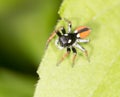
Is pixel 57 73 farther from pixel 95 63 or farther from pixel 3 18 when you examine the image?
pixel 3 18

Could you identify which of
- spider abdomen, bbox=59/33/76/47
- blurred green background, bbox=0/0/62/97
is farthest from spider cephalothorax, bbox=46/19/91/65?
blurred green background, bbox=0/0/62/97

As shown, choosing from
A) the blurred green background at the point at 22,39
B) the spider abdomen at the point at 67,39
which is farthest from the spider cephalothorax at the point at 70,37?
the blurred green background at the point at 22,39

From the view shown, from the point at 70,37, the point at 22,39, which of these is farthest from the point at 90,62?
the point at 22,39

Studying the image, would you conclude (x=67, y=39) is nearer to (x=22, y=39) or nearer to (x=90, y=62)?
(x=90, y=62)

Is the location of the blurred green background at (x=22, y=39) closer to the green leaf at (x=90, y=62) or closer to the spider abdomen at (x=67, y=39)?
the spider abdomen at (x=67, y=39)

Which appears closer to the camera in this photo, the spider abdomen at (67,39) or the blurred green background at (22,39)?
the spider abdomen at (67,39)

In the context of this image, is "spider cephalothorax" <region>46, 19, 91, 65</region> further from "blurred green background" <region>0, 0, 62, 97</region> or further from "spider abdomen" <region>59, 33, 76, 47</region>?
"blurred green background" <region>0, 0, 62, 97</region>

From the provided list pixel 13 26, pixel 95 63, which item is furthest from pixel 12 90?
pixel 95 63
